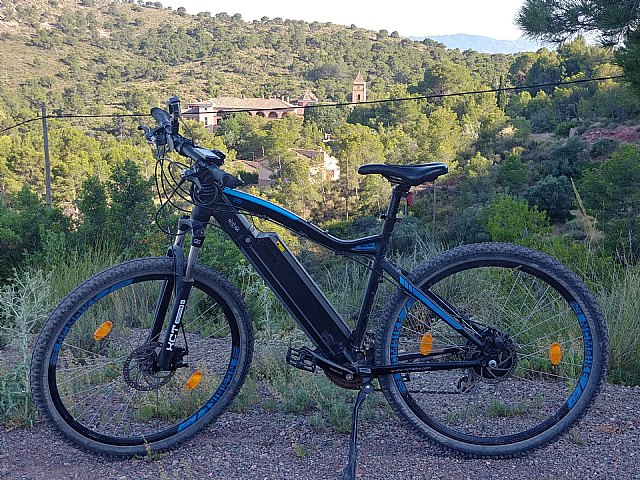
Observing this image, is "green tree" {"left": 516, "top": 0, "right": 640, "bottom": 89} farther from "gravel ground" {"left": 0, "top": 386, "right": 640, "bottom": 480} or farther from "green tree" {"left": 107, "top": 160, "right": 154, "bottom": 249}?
"gravel ground" {"left": 0, "top": 386, "right": 640, "bottom": 480}

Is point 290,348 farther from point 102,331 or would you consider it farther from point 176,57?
point 176,57

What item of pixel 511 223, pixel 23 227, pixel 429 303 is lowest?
pixel 511 223

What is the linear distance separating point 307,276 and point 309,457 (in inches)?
28.0

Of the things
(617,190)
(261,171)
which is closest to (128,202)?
(617,190)

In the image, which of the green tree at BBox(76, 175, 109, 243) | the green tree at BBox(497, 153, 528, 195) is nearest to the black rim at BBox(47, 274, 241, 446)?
the green tree at BBox(76, 175, 109, 243)

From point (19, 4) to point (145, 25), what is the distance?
703 inches

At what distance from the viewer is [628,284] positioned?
4195mm

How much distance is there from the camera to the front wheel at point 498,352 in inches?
100

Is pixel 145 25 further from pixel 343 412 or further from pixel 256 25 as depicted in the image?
pixel 343 412

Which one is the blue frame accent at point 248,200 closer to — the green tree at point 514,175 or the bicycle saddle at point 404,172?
the bicycle saddle at point 404,172

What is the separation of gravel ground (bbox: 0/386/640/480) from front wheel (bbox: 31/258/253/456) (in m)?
0.11

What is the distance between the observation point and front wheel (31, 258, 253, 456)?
246cm

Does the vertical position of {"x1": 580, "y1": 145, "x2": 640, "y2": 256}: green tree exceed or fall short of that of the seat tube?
it falls short

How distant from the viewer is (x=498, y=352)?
8.52 feet
